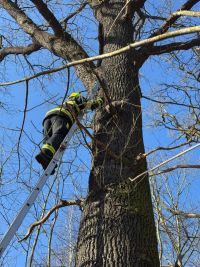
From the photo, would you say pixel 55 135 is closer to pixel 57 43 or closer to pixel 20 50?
pixel 57 43

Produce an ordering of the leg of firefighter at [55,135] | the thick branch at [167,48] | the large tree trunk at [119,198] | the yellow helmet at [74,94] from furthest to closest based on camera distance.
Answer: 1. the thick branch at [167,48]
2. the yellow helmet at [74,94]
3. the leg of firefighter at [55,135]
4. the large tree trunk at [119,198]

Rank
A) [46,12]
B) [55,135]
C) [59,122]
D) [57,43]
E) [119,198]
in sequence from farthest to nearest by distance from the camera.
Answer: [57,43] < [46,12] < [59,122] < [55,135] < [119,198]

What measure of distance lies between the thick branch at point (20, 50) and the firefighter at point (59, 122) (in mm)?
1266

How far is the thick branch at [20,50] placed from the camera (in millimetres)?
5195

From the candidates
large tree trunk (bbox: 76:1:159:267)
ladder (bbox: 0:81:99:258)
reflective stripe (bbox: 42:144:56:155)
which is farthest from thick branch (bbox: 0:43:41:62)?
reflective stripe (bbox: 42:144:56:155)

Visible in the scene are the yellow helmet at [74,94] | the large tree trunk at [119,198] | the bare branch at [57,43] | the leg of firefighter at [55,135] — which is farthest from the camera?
the bare branch at [57,43]

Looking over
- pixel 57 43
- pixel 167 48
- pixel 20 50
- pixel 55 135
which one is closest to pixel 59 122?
pixel 55 135

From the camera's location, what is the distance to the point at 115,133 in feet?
11.8

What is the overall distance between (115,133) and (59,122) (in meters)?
0.68

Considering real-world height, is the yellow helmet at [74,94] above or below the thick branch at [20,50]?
below

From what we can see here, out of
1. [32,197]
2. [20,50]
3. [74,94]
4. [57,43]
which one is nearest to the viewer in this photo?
[32,197]

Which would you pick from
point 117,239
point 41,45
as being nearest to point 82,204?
point 117,239

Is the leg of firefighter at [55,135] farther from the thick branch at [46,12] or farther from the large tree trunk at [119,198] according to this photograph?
the thick branch at [46,12]

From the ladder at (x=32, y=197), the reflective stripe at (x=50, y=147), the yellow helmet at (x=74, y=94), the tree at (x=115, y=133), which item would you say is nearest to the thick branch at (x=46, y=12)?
the tree at (x=115, y=133)
